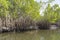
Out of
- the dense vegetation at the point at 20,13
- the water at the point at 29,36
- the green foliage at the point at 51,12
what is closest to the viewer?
the water at the point at 29,36

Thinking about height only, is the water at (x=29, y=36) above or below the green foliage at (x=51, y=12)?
below

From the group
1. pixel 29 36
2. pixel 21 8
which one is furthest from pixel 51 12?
pixel 29 36

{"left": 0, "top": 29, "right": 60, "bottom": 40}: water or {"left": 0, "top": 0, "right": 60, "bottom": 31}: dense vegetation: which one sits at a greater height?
{"left": 0, "top": 0, "right": 60, "bottom": 31}: dense vegetation

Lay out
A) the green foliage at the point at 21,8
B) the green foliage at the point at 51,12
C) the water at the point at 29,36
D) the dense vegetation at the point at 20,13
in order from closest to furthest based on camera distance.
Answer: the water at the point at 29,36 → the dense vegetation at the point at 20,13 → the green foliage at the point at 21,8 → the green foliage at the point at 51,12

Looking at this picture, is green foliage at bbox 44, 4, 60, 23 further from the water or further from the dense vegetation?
the water

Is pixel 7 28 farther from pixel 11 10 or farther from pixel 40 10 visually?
pixel 40 10

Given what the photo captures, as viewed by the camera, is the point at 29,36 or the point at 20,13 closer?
the point at 29,36

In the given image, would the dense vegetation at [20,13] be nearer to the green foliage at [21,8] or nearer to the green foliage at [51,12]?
the green foliage at [21,8]

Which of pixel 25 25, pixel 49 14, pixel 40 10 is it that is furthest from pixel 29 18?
pixel 49 14

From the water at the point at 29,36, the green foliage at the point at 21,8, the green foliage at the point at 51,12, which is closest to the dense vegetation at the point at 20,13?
the green foliage at the point at 21,8

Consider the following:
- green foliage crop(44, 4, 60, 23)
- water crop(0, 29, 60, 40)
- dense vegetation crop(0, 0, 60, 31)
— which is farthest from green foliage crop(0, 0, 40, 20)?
water crop(0, 29, 60, 40)

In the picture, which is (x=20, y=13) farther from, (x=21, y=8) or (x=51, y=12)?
(x=51, y=12)

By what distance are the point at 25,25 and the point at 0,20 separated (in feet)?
17.2

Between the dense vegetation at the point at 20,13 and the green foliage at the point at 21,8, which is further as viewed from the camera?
the green foliage at the point at 21,8
